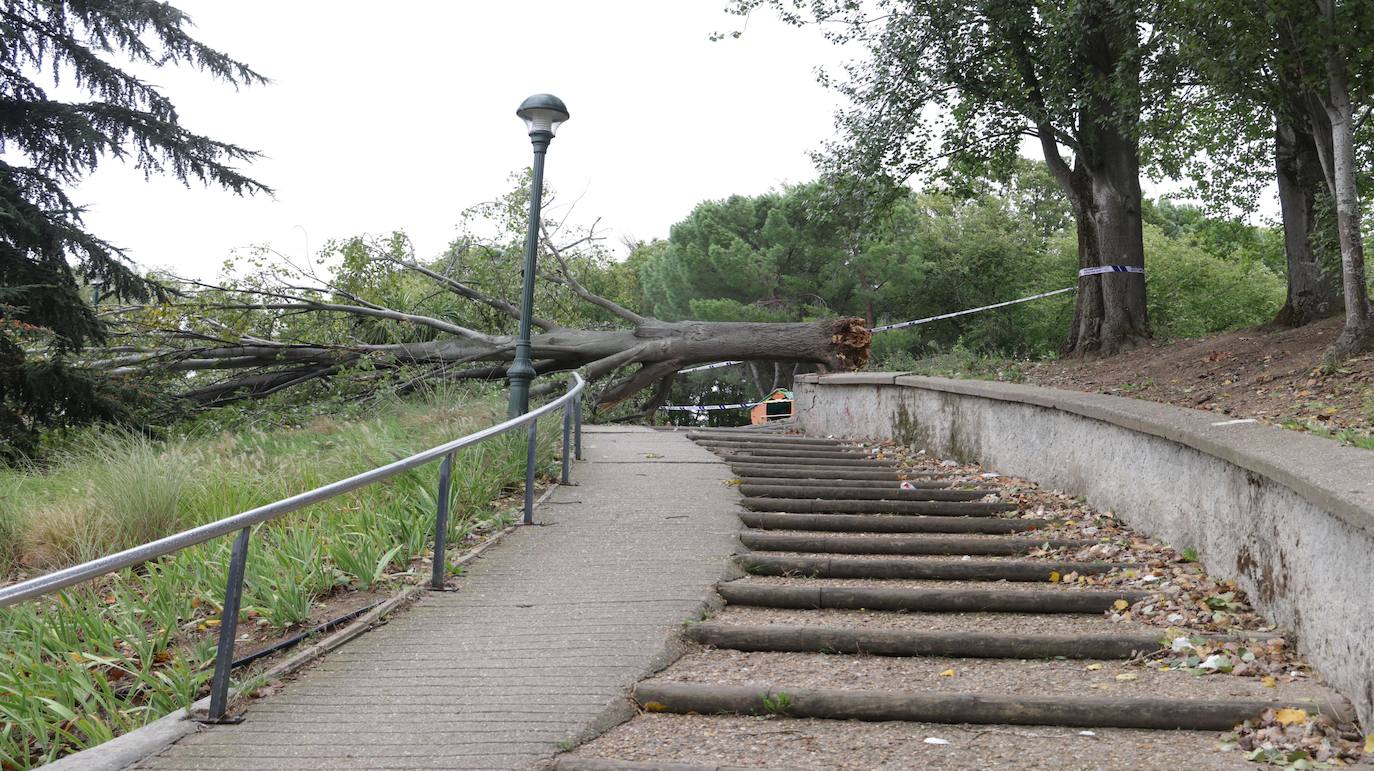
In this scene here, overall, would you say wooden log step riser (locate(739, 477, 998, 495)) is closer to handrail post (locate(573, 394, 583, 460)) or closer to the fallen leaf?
handrail post (locate(573, 394, 583, 460))

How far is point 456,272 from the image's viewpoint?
1881 cm

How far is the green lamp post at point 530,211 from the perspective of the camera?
398 inches

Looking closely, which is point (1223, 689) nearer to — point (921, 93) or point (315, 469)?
point (315, 469)

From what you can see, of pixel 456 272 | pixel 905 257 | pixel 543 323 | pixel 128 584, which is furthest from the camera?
pixel 905 257

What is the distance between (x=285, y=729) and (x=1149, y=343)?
12.8m

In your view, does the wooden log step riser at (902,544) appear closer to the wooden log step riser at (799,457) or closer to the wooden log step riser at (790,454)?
the wooden log step riser at (799,457)

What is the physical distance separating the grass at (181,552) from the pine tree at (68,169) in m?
1.23

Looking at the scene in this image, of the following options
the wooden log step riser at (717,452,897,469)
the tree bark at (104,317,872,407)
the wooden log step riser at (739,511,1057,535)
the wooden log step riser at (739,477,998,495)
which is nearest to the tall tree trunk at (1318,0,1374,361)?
the wooden log step riser at (739,477,998,495)

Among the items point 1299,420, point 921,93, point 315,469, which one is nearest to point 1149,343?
point 921,93

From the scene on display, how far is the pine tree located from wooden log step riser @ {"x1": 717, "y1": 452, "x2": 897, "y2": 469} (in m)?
6.98

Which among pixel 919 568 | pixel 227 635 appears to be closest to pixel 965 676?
pixel 919 568

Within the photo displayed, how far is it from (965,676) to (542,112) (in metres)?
7.33

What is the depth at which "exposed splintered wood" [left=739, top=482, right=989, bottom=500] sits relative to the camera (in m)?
8.39

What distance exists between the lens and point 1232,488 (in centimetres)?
531
